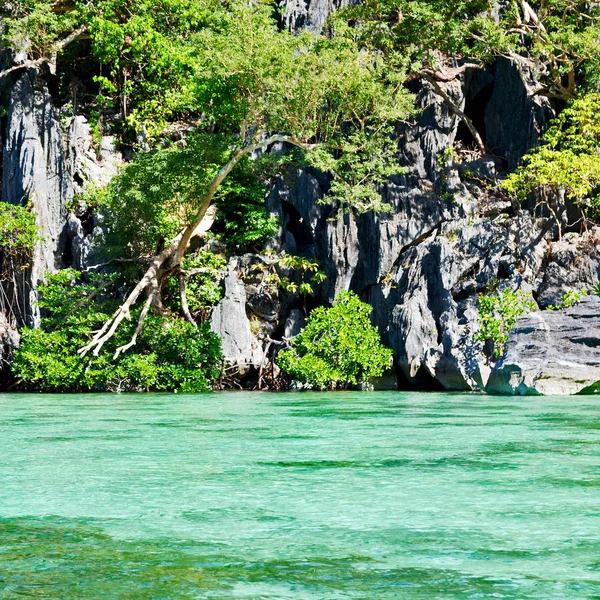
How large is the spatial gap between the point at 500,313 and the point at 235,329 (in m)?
5.17

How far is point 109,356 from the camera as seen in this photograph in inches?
628

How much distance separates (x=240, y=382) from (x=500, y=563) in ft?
47.7

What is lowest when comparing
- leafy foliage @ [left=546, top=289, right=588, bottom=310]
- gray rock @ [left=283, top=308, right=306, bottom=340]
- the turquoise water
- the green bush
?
the turquoise water

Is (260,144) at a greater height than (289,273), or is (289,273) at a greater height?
(260,144)

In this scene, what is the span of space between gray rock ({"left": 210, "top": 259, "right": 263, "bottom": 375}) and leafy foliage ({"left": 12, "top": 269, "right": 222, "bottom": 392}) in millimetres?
379

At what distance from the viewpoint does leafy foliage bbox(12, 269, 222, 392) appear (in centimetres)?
1584

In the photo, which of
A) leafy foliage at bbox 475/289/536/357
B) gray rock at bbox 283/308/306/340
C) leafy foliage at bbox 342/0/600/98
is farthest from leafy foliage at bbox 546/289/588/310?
gray rock at bbox 283/308/306/340

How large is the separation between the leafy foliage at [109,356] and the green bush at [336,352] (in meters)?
1.60

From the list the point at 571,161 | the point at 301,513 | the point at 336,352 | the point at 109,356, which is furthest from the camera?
the point at 336,352

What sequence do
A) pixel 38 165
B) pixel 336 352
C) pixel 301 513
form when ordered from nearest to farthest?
pixel 301 513 → pixel 336 352 → pixel 38 165

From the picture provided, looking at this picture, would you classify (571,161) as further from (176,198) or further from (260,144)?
(176,198)

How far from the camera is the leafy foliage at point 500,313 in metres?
15.1

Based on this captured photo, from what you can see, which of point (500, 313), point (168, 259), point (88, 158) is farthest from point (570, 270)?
point (88, 158)

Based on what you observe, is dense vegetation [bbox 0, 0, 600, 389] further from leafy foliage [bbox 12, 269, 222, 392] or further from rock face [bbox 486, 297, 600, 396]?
rock face [bbox 486, 297, 600, 396]
